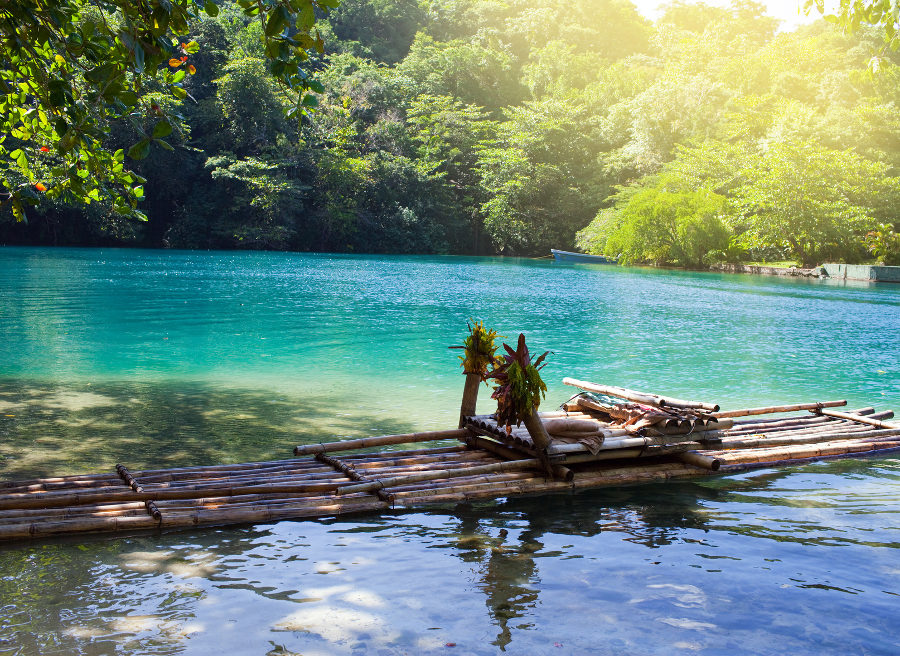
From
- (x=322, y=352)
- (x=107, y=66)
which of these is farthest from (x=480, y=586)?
(x=322, y=352)

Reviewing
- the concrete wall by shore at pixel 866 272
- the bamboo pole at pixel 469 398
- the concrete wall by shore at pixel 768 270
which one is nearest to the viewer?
the bamboo pole at pixel 469 398

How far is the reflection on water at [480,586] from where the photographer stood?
13.5 feet

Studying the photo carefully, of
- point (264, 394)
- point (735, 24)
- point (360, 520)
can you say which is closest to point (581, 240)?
point (735, 24)

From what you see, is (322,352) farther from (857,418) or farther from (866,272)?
(866,272)

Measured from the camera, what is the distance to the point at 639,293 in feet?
98.5

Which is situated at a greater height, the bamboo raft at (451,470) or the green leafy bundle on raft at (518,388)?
the green leafy bundle on raft at (518,388)

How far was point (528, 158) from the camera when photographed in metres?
59.2

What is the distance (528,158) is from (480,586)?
186 feet

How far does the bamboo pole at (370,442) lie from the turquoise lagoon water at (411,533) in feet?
3.51

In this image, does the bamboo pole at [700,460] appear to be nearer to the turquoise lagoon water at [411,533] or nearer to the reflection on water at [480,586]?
the turquoise lagoon water at [411,533]

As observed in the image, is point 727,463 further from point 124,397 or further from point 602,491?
point 124,397

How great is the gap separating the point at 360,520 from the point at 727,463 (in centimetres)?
373

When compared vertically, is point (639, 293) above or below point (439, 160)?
below

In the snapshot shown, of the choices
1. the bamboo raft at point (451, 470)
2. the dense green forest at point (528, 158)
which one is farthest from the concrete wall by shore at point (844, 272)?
the bamboo raft at point (451, 470)
